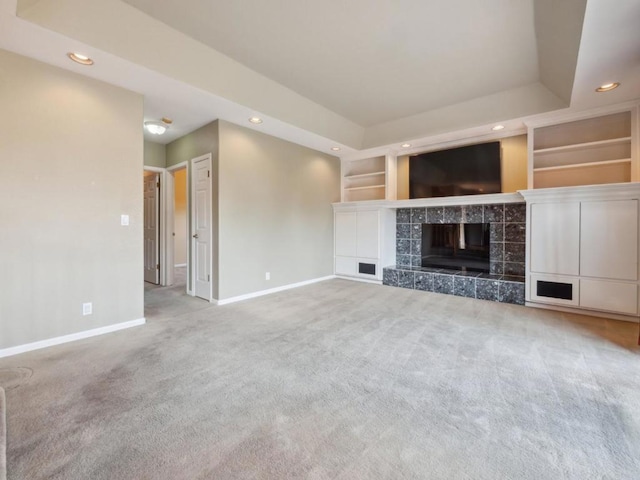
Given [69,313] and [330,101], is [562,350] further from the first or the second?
[69,313]

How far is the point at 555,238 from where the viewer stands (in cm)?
368

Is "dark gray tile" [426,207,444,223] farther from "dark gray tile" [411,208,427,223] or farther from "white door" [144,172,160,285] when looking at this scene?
"white door" [144,172,160,285]

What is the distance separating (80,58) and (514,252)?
18.8 ft

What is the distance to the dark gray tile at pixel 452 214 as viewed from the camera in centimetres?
492

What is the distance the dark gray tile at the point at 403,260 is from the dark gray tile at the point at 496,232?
57.3 inches

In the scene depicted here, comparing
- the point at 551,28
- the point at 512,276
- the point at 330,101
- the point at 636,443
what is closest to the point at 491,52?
the point at 551,28

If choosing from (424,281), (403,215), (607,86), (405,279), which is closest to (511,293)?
(424,281)

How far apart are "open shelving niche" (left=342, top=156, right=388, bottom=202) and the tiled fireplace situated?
40.3 inches

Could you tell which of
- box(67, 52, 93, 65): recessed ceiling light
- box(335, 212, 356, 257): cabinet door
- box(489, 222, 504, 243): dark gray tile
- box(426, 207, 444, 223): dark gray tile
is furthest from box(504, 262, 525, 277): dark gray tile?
box(67, 52, 93, 65): recessed ceiling light

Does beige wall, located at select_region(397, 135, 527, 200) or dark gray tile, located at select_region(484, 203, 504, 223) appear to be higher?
beige wall, located at select_region(397, 135, 527, 200)

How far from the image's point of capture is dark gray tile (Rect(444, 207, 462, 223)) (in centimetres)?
492

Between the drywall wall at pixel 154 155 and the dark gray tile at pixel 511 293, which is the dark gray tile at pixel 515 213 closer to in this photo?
the dark gray tile at pixel 511 293

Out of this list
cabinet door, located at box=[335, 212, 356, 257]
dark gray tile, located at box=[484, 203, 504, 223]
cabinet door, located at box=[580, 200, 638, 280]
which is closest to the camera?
cabinet door, located at box=[580, 200, 638, 280]

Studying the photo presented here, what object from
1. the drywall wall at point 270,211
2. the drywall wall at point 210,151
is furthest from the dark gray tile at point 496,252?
the drywall wall at point 210,151
